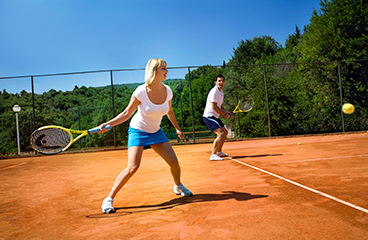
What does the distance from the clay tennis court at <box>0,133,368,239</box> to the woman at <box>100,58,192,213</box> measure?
0.38 m

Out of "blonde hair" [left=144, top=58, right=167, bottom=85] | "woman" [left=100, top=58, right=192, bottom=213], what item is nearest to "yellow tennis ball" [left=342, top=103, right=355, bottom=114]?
"woman" [left=100, top=58, right=192, bottom=213]

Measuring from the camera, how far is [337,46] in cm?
2030

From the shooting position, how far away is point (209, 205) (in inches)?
115

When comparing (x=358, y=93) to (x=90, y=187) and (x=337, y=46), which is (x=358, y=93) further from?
(x=90, y=187)

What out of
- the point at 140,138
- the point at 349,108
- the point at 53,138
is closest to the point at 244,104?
the point at 349,108

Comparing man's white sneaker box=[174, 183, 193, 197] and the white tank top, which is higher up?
the white tank top

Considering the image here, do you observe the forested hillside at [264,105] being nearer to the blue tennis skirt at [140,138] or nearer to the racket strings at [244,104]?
the racket strings at [244,104]

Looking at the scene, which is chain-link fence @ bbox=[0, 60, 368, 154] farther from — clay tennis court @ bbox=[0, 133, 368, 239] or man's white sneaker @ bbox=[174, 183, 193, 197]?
man's white sneaker @ bbox=[174, 183, 193, 197]

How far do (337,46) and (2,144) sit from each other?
21706 millimetres

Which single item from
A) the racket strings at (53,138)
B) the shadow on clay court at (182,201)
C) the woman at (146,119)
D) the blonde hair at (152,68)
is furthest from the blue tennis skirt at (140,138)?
the racket strings at (53,138)

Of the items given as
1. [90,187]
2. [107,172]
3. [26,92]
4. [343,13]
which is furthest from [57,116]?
[343,13]

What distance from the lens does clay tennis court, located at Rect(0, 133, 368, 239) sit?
2240 millimetres

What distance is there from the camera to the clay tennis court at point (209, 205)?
2240 mm

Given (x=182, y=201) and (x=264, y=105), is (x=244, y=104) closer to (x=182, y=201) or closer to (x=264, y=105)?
(x=264, y=105)
